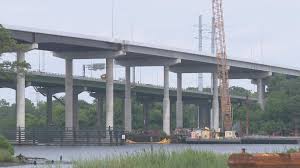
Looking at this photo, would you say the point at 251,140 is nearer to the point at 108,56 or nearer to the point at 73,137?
the point at 108,56

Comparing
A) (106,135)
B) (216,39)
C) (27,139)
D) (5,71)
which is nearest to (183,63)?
(216,39)

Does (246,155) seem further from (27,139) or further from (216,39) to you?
(216,39)

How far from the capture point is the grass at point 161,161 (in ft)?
125

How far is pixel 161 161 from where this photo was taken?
38875 mm

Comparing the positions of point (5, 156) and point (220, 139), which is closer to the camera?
point (5, 156)

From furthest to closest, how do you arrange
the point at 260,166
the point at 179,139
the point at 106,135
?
the point at 179,139, the point at 106,135, the point at 260,166

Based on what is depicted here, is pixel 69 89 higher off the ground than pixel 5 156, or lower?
higher

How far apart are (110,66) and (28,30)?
2188 cm

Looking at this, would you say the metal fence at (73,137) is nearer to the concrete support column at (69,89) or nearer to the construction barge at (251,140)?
the concrete support column at (69,89)

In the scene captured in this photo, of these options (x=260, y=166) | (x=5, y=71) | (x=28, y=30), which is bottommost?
(x=260, y=166)

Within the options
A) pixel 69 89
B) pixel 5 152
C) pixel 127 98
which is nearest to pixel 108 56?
pixel 69 89

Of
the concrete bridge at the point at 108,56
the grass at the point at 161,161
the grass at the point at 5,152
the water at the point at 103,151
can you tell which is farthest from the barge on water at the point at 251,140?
the grass at the point at 161,161

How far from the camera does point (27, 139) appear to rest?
491 ft

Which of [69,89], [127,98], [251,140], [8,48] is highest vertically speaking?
[8,48]
